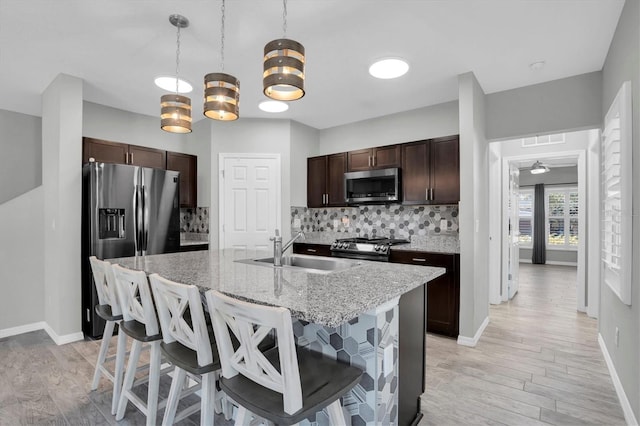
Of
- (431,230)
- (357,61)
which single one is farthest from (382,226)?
(357,61)

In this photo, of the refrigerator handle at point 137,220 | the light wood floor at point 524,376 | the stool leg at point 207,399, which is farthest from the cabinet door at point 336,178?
the stool leg at point 207,399

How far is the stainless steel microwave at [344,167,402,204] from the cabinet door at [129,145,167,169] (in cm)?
245

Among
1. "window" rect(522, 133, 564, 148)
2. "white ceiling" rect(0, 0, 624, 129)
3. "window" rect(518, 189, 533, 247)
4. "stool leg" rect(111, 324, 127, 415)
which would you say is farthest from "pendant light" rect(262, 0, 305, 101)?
"window" rect(518, 189, 533, 247)

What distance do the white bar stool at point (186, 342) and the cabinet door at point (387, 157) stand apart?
3.15 m

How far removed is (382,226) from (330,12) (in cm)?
287

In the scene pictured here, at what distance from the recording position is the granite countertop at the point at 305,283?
1218 millimetres

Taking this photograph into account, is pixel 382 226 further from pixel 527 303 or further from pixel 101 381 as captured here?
pixel 101 381

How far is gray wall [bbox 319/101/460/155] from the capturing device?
158 inches

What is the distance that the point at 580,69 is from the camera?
304 cm

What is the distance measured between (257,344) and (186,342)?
54 cm

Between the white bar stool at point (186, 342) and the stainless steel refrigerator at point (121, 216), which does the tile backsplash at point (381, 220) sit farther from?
the white bar stool at point (186, 342)

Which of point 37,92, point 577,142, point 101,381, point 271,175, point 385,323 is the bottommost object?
point 101,381

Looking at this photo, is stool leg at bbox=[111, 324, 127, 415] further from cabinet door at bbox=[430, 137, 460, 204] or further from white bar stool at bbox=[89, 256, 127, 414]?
cabinet door at bbox=[430, 137, 460, 204]

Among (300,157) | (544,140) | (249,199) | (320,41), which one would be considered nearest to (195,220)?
(249,199)
